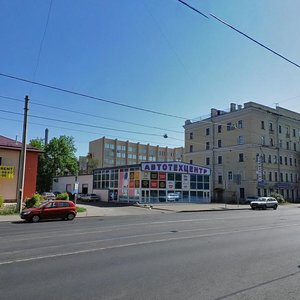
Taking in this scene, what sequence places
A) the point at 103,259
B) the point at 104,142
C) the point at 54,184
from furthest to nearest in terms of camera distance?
1. the point at 104,142
2. the point at 54,184
3. the point at 103,259

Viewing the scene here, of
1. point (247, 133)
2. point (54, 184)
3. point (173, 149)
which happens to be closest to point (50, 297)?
point (247, 133)

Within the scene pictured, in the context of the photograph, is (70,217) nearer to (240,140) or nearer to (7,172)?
(7,172)

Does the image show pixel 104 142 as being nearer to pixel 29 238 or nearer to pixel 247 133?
pixel 247 133

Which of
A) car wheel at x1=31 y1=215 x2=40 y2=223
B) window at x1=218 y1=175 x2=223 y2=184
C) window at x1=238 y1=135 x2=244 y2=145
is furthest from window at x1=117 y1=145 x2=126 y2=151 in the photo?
car wheel at x1=31 y1=215 x2=40 y2=223

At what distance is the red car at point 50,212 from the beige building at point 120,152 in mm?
80682

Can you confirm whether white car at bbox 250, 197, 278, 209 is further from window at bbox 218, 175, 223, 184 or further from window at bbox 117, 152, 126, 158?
window at bbox 117, 152, 126, 158

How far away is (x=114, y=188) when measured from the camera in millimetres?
49062

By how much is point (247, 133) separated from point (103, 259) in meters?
55.6

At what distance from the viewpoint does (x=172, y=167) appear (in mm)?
47375

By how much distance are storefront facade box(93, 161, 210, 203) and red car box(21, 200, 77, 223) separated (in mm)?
20608

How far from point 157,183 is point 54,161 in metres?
38.5

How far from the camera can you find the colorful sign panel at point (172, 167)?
148ft

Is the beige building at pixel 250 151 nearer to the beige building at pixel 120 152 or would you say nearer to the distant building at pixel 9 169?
the distant building at pixel 9 169

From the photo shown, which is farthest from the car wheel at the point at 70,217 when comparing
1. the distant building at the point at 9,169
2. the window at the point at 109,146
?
the window at the point at 109,146
